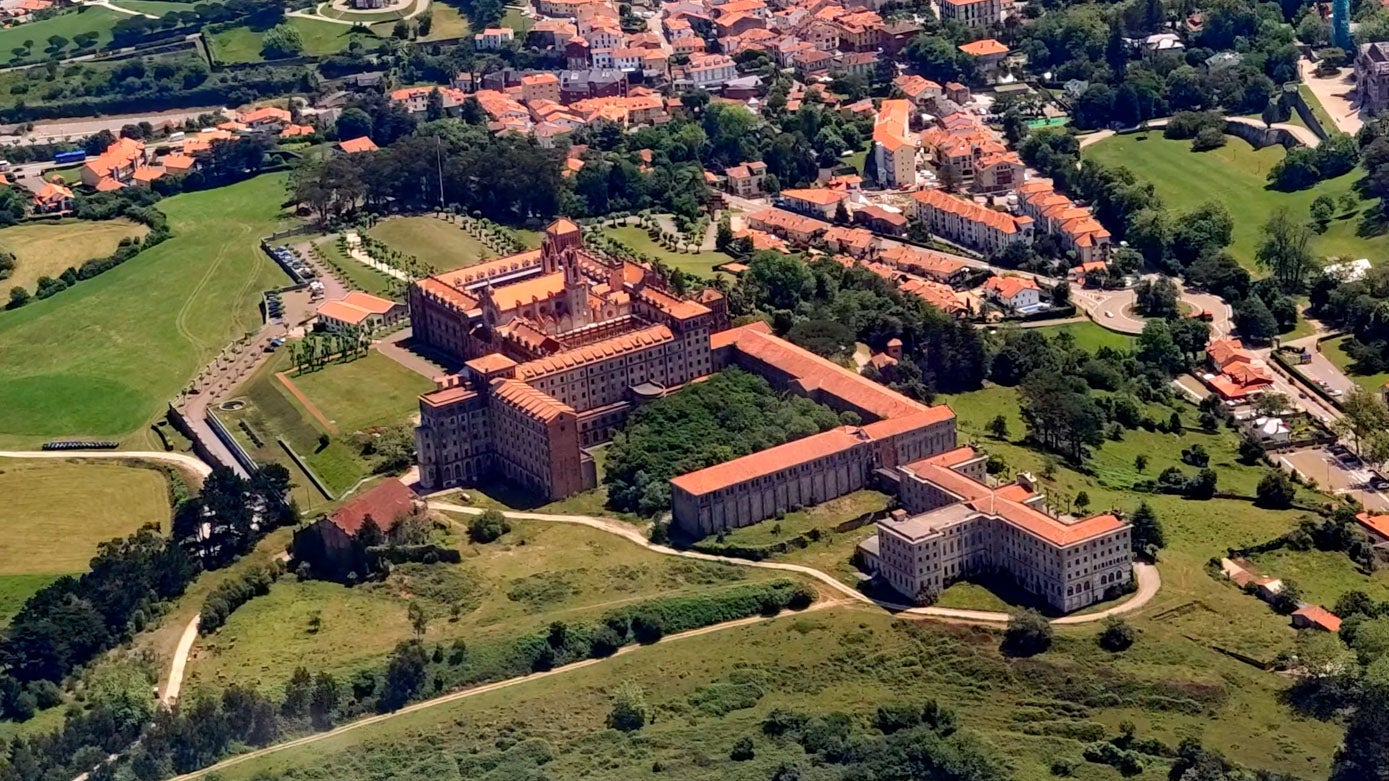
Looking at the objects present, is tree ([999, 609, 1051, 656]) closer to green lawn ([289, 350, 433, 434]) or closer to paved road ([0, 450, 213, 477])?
green lawn ([289, 350, 433, 434])

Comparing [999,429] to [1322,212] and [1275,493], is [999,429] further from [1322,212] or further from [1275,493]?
[1322,212]

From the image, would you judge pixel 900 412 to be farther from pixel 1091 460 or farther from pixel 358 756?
pixel 358 756

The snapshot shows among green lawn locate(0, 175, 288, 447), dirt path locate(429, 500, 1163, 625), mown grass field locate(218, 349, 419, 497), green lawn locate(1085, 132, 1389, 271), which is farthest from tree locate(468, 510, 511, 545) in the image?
green lawn locate(1085, 132, 1389, 271)

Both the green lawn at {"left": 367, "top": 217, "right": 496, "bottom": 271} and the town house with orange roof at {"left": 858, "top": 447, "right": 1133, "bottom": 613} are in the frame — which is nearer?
the town house with orange roof at {"left": 858, "top": 447, "right": 1133, "bottom": 613}

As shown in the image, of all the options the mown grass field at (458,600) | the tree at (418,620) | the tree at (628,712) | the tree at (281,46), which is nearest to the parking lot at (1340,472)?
the mown grass field at (458,600)

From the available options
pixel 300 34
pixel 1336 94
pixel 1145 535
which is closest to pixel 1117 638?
pixel 1145 535

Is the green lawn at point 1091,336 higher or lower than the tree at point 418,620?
lower

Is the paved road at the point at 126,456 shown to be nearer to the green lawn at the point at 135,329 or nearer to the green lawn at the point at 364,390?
the green lawn at the point at 135,329
